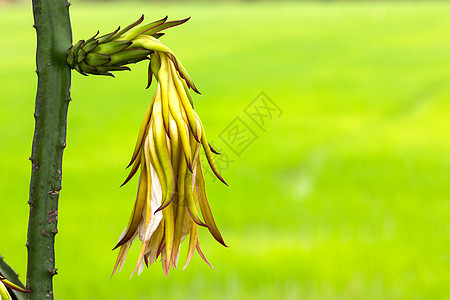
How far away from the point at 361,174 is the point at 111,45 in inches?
274

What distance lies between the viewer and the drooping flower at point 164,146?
0.72 metres

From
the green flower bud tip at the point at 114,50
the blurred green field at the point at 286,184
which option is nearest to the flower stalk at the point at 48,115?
the green flower bud tip at the point at 114,50

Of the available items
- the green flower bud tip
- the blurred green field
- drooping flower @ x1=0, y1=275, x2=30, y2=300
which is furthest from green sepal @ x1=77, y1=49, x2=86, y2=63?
the blurred green field

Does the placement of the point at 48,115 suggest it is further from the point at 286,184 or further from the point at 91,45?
the point at 286,184

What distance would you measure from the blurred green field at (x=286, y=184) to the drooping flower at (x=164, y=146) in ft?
2.40

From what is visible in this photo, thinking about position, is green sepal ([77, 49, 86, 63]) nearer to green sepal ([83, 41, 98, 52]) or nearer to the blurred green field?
green sepal ([83, 41, 98, 52])

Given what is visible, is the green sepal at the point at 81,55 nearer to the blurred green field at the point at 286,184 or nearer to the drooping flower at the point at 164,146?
the drooping flower at the point at 164,146

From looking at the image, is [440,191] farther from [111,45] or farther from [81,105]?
[81,105]

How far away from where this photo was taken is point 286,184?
730 centimetres

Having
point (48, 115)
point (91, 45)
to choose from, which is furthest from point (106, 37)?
point (48, 115)

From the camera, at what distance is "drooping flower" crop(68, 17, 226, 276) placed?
0.72 meters

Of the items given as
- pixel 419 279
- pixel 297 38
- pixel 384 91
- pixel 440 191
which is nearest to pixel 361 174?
pixel 440 191

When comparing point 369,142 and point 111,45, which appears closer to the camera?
point 111,45

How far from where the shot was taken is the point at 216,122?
10352mm
